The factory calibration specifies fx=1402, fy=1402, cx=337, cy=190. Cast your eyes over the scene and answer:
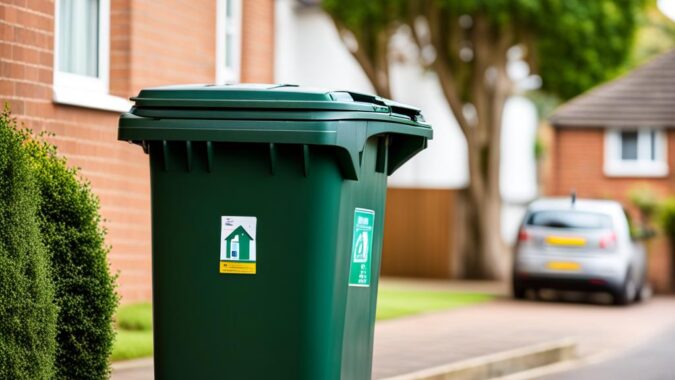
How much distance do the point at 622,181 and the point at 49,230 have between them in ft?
70.6

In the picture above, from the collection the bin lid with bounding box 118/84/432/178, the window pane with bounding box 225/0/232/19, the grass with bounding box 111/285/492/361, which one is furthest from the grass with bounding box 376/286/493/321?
the bin lid with bounding box 118/84/432/178

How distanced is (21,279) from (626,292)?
1472cm

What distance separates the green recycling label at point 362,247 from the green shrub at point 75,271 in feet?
4.02

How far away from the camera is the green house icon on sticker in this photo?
21.4 ft

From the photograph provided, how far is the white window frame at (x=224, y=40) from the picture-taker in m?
14.3

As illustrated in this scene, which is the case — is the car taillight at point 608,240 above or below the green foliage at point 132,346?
above

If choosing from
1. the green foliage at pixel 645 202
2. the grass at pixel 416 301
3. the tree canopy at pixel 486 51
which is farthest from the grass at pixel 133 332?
the green foliage at pixel 645 202

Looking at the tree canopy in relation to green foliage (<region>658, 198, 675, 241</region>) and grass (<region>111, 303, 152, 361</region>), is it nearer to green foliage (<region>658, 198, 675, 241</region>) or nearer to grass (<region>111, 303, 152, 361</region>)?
green foliage (<region>658, 198, 675, 241</region>)

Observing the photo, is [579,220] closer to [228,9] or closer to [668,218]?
[668,218]

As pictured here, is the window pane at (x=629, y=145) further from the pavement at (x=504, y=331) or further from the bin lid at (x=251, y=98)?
the bin lid at (x=251, y=98)

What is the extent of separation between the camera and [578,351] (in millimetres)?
13445

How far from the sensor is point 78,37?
1149 cm

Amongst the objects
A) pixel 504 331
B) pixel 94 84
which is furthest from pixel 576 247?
pixel 94 84

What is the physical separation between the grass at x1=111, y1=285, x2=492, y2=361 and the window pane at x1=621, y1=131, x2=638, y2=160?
23.0ft
